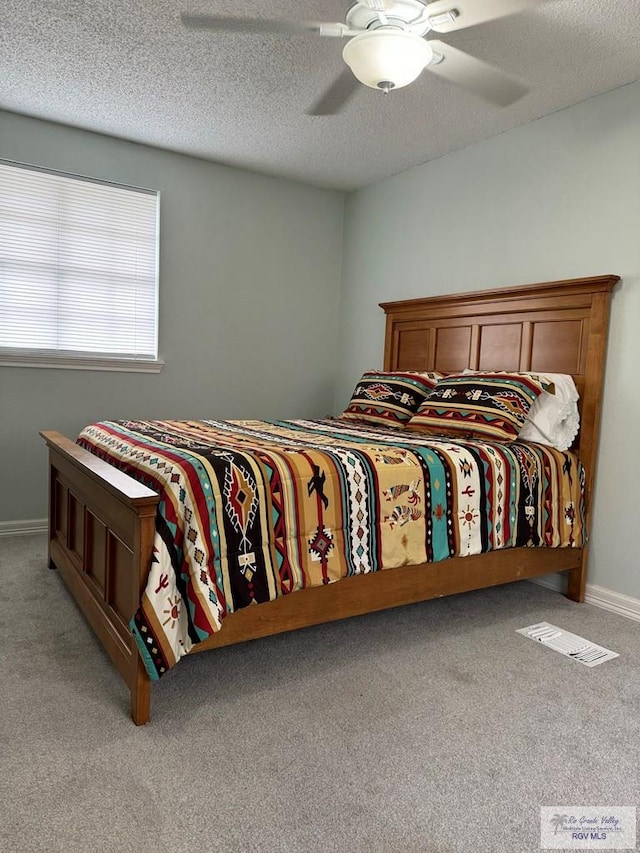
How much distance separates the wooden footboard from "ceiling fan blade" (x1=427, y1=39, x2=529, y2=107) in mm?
2153

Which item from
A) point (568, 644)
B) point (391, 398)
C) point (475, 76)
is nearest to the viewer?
point (568, 644)

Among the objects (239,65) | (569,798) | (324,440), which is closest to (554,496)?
(324,440)

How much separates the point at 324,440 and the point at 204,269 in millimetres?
2112

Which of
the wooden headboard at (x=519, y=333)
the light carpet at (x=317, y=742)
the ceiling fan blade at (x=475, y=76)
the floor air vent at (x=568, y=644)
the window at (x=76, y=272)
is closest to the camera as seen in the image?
the light carpet at (x=317, y=742)

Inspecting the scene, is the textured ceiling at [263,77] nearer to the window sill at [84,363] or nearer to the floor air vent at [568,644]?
the window sill at [84,363]

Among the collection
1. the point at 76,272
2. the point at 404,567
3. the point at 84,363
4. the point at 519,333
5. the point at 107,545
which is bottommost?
the point at 404,567

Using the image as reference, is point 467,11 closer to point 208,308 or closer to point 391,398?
point 391,398

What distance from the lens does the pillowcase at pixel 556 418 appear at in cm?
287

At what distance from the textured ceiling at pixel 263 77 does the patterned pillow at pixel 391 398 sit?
4.61 ft

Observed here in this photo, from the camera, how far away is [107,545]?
6.81 feet

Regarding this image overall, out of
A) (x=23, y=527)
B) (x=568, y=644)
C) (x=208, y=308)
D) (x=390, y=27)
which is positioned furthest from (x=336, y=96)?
(x=23, y=527)

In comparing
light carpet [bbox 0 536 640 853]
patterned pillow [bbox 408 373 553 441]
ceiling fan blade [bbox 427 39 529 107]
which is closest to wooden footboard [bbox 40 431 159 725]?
light carpet [bbox 0 536 640 853]

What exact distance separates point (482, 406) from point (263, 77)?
73.1 inches

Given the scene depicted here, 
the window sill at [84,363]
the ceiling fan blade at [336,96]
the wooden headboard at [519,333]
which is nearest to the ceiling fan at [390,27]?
the ceiling fan blade at [336,96]
